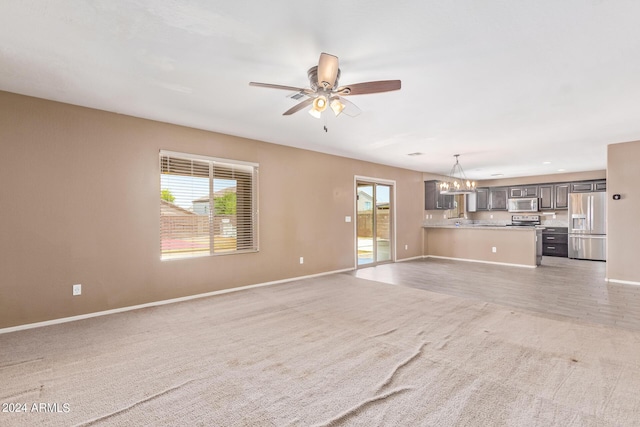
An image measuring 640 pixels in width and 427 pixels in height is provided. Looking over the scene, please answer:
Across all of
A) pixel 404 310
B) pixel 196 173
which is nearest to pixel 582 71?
pixel 404 310

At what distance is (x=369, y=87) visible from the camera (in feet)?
7.82

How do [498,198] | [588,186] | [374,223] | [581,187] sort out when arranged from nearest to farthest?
1. [374,223]
2. [588,186]
3. [581,187]
4. [498,198]

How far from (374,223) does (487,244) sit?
2888 millimetres

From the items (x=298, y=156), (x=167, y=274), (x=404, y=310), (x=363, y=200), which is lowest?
(x=404, y=310)

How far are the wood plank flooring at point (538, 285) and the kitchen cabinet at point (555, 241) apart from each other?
0.85 meters

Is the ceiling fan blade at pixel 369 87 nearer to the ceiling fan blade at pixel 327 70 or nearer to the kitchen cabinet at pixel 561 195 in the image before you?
the ceiling fan blade at pixel 327 70

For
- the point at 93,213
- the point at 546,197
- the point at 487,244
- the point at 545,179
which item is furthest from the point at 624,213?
the point at 93,213

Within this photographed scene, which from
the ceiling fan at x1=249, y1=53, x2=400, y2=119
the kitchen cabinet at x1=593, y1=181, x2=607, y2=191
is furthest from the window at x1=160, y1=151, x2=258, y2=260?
the kitchen cabinet at x1=593, y1=181, x2=607, y2=191

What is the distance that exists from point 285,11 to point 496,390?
289 centimetres

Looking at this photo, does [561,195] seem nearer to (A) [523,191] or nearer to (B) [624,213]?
(A) [523,191]

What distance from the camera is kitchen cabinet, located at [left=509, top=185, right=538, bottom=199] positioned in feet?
30.3

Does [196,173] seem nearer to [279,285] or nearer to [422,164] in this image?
[279,285]

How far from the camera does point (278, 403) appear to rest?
194cm

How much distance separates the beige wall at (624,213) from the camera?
16.3 ft
